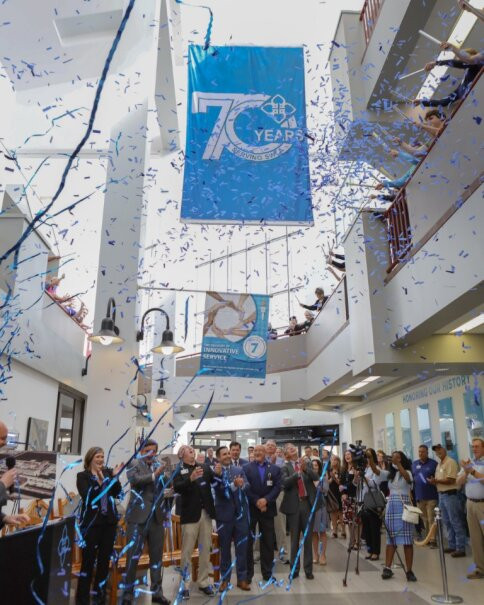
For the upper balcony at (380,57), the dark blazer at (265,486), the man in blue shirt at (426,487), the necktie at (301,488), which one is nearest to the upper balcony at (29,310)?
the dark blazer at (265,486)

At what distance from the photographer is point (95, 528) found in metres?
4.97

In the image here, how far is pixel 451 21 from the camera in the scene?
27.0 feet

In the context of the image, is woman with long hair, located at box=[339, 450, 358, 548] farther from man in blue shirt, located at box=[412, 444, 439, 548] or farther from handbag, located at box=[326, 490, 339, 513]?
man in blue shirt, located at box=[412, 444, 439, 548]

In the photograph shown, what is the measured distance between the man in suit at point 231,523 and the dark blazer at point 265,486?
0.14 meters

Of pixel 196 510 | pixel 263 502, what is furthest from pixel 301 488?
pixel 196 510

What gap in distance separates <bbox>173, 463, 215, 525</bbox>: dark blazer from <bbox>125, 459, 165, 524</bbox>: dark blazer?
0.94 feet

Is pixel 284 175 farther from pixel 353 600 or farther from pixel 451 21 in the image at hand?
pixel 353 600

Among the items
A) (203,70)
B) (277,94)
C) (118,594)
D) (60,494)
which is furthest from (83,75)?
(118,594)

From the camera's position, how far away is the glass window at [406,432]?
37.7ft

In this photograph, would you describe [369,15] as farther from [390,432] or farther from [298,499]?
[390,432]

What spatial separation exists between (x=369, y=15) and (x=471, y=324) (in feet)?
20.0

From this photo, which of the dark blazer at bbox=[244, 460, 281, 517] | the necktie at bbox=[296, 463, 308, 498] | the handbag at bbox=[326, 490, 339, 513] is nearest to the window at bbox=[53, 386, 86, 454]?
the dark blazer at bbox=[244, 460, 281, 517]

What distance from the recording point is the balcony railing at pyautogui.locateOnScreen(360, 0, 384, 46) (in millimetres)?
9252

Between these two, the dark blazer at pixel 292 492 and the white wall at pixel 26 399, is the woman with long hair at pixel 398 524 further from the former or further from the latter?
the white wall at pixel 26 399
